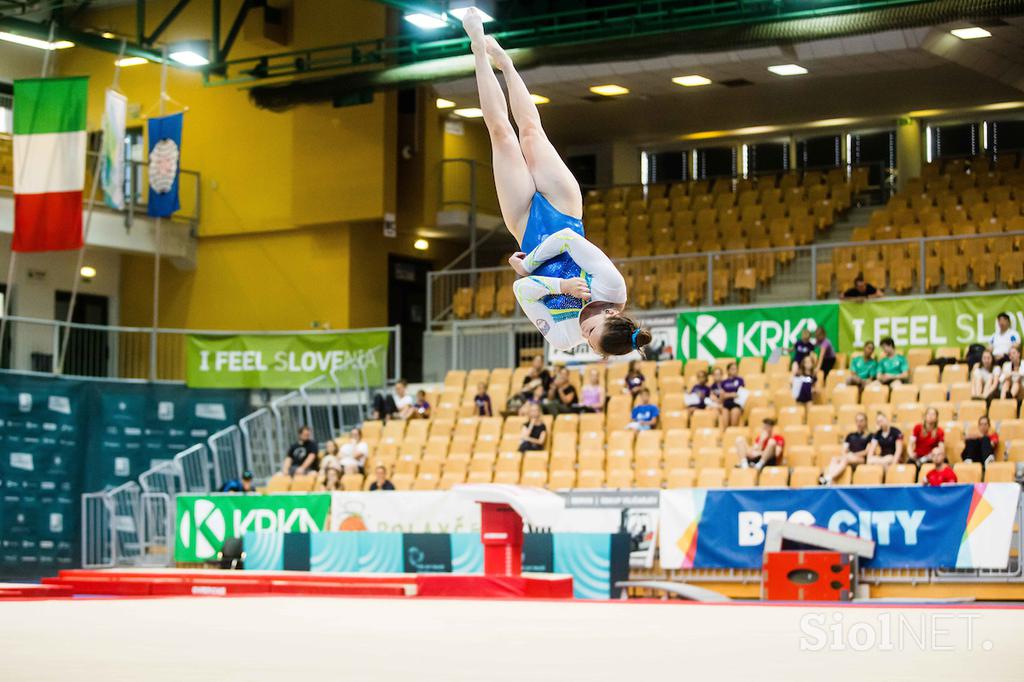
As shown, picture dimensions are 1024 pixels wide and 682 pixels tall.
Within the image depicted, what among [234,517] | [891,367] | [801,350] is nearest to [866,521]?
[891,367]

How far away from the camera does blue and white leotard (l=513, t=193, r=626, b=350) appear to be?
8852 mm

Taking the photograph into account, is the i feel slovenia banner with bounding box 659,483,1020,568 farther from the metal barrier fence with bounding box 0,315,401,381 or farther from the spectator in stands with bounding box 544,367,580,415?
the metal barrier fence with bounding box 0,315,401,381

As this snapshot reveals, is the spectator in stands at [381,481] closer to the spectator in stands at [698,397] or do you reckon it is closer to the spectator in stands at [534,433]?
the spectator in stands at [534,433]

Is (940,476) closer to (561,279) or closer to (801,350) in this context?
(801,350)

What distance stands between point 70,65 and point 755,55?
15.7 metres

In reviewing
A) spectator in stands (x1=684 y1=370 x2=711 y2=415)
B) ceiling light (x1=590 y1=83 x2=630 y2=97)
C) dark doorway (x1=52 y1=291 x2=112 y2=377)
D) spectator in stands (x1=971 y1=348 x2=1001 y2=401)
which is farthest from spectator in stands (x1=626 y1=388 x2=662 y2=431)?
dark doorway (x1=52 y1=291 x2=112 y2=377)

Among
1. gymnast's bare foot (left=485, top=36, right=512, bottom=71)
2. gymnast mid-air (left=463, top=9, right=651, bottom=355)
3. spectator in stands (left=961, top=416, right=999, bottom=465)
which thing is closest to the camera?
gymnast mid-air (left=463, top=9, right=651, bottom=355)

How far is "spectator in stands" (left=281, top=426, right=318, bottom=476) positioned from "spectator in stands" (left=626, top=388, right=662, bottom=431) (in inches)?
202

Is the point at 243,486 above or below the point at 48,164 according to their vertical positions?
below

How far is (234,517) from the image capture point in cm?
2038

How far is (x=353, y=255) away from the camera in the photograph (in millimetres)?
27406

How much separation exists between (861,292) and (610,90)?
7.14 m

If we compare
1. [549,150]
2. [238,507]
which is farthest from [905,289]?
[549,150]

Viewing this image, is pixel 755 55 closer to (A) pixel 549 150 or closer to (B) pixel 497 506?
(B) pixel 497 506
